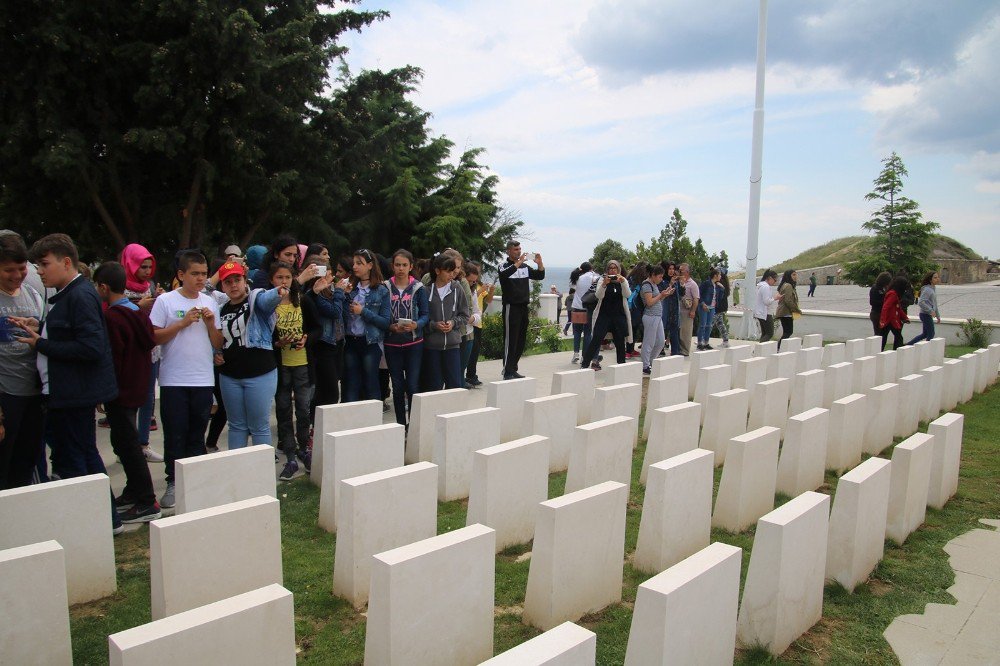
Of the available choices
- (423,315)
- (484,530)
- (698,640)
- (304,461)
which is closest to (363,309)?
(423,315)

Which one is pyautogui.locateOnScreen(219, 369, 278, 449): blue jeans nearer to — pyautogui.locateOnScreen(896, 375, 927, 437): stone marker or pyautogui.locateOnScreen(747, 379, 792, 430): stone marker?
pyautogui.locateOnScreen(747, 379, 792, 430): stone marker

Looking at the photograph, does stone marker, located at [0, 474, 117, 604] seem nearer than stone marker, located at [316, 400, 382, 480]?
Yes

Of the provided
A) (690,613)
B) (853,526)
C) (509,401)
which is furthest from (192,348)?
(853,526)

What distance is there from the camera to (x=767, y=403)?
6.79 meters

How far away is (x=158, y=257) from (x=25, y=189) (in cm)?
357

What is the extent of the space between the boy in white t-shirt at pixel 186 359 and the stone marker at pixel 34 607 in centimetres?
218

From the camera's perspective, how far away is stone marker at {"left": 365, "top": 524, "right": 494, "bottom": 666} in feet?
8.68

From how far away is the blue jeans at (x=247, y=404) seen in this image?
17.2 ft

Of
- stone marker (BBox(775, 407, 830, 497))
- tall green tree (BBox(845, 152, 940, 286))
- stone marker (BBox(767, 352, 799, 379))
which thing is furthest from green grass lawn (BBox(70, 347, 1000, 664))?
tall green tree (BBox(845, 152, 940, 286))

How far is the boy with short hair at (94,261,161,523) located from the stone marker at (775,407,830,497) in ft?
15.8

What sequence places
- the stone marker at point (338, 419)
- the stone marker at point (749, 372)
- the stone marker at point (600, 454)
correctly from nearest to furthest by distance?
1. the stone marker at point (600, 454)
2. the stone marker at point (338, 419)
3. the stone marker at point (749, 372)

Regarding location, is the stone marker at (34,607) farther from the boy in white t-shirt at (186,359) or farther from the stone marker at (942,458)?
the stone marker at (942,458)

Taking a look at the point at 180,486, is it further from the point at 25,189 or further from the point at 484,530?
the point at 25,189

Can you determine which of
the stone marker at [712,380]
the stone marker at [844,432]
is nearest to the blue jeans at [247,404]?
the stone marker at [712,380]
